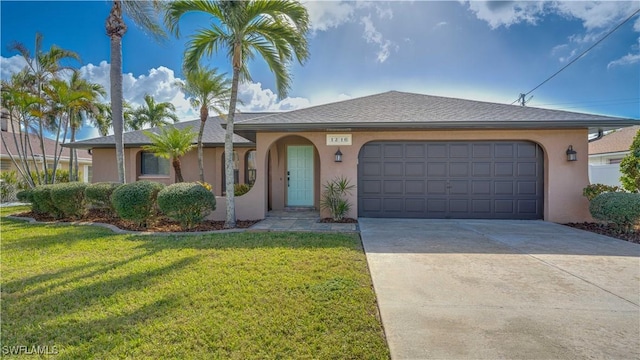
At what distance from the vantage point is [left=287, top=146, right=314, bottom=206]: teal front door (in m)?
11.0

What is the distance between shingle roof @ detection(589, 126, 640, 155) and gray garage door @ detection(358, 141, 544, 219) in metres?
13.2

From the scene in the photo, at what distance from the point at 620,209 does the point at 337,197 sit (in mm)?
7185

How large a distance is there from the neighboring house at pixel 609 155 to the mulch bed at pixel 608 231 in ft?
29.9

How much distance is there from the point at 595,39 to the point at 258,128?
→ 1682cm

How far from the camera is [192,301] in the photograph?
3.39 m

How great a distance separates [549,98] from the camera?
66.9ft

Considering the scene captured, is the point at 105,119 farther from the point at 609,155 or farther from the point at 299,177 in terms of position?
the point at 609,155

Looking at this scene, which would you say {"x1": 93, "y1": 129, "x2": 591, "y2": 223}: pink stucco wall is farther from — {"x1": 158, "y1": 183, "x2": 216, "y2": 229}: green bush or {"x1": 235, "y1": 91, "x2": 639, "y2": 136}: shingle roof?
{"x1": 158, "y1": 183, "x2": 216, "y2": 229}: green bush

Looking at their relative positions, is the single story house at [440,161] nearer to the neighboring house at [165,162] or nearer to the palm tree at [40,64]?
the neighboring house at [165,162]

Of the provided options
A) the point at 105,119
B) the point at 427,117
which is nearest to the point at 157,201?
the point at 427,117

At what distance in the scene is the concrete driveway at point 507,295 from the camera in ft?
8.32

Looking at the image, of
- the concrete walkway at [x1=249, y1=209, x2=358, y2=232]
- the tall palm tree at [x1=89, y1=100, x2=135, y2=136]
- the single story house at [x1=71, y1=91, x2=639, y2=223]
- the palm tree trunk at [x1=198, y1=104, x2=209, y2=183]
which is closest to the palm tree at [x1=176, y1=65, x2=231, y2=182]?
the palm tree trunk at [x1=198, y1=104, x2=209, y2=183]

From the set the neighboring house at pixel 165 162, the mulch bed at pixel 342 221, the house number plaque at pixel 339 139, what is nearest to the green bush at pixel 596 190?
the mulch bed at pixel 342 221

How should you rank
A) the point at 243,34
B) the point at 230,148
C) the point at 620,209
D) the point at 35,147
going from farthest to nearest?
the point at 35,147, the point at 230,148, the point at 243,34, the point at 620,209
